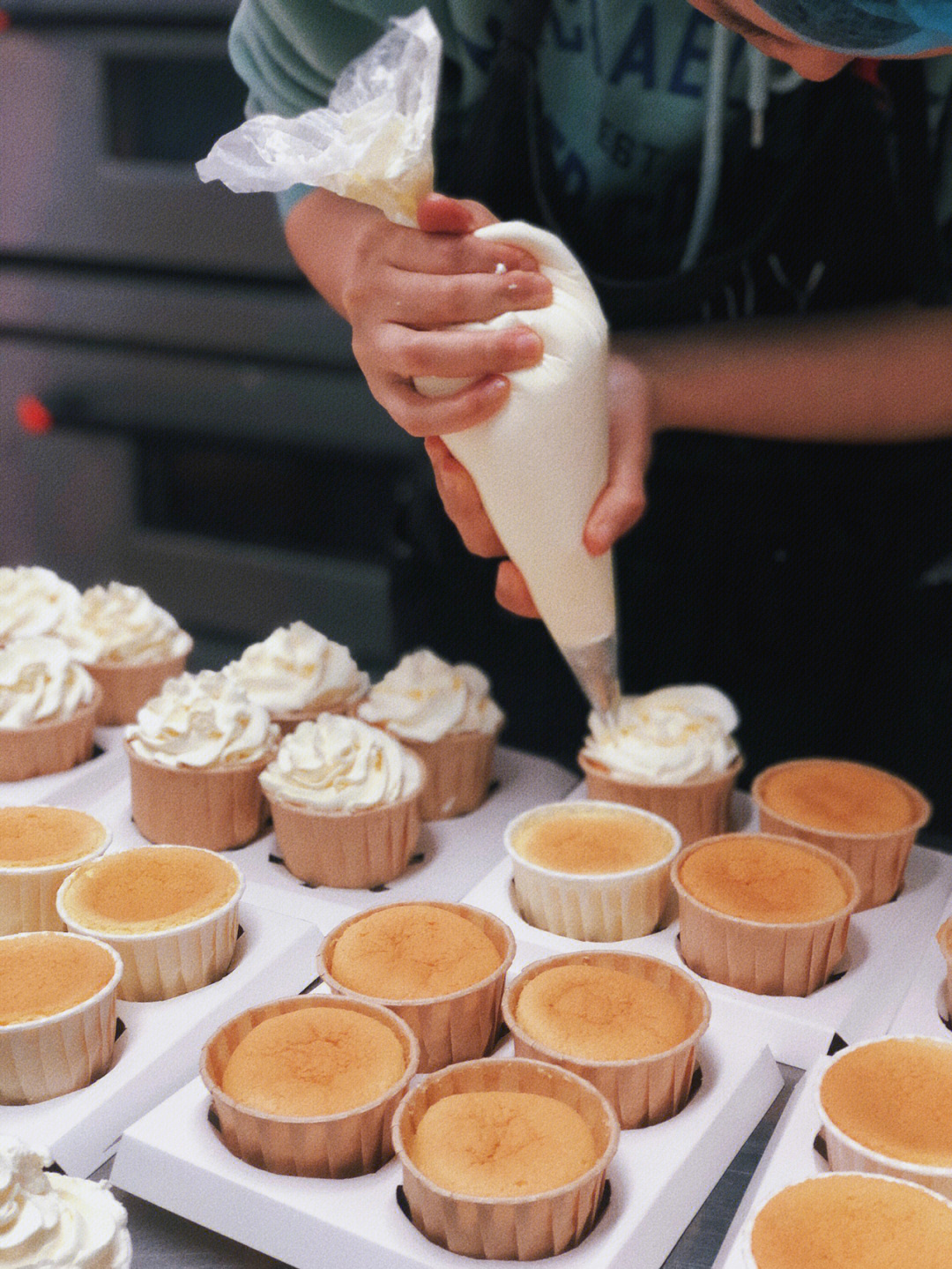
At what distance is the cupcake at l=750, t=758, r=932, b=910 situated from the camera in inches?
56.3

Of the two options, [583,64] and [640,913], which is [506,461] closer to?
[640,913]

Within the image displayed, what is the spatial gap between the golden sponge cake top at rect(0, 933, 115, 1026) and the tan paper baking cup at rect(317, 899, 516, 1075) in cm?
20

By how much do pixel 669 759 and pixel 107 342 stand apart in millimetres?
2163

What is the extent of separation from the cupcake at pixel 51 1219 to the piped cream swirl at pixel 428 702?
0.77 meters

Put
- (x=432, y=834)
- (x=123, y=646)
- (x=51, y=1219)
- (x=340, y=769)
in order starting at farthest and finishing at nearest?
(x=123, y=646) < (x=432, y=834) < (x=340, y=769) < (x=51, y=1219)

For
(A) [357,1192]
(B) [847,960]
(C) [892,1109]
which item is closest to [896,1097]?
(C) [892,1109]

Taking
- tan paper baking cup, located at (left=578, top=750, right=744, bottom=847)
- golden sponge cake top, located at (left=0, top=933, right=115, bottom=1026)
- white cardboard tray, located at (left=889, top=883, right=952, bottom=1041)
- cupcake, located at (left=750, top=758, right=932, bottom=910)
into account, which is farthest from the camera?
tan paper baking cup, located at (left=578, top=750, right=744, bottom=847)

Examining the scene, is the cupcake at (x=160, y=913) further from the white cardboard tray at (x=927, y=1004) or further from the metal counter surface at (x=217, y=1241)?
the white cardboard tray at (x=927, y=1004)

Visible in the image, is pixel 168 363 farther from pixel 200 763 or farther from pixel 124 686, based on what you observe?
pixel 200 763

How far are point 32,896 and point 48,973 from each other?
20 centimetres

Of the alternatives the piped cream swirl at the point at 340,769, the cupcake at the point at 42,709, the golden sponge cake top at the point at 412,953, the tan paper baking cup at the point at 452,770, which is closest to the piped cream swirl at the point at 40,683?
the cupcake at the point at 42,709

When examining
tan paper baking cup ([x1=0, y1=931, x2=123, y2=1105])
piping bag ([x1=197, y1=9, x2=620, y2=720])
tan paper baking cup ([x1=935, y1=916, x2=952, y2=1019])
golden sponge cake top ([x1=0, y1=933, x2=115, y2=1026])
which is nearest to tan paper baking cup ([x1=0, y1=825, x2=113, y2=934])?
golden sponge cake top ([x1=0, y1=933, x2=115, y2=1026])

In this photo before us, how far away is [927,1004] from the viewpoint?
124cm

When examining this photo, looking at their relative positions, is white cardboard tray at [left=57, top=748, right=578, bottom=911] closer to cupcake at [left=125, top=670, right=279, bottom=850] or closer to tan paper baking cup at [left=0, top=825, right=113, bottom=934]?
cupcake at [left=125, top=670, right=279, bottom=850]
